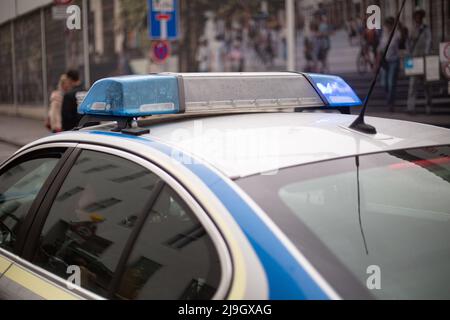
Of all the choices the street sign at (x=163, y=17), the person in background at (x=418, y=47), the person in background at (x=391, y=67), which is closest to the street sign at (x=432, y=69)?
the person in background at (x=418, y=47)

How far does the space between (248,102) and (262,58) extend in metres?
12.3

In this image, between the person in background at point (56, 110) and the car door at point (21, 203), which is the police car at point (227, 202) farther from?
the person in background at point (56, 110)

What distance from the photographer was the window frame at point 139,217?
5.26ft

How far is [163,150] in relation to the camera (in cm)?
200

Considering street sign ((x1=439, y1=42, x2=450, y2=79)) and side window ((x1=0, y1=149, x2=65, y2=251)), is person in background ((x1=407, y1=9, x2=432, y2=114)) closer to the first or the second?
street sign ((x1=439, y1=42, x2=450, y2=79))

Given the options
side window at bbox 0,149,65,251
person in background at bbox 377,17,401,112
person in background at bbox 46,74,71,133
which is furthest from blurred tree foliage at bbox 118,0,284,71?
side window at bbox 0,149,65,251

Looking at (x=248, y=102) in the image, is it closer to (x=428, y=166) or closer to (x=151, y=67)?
(x=428, y=166)

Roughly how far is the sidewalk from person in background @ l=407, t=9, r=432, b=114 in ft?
27.9

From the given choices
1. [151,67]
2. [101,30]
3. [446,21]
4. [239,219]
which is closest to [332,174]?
[239,219]

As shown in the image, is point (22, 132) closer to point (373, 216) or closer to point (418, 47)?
point (418, 47)

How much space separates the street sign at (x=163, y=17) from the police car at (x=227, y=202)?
796 centimetres

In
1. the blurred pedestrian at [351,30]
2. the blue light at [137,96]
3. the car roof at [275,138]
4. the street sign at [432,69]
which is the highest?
the blurred pedestrian at [351,30]

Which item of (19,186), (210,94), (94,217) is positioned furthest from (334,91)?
(19,186)

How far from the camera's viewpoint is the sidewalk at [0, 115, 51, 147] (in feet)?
53.1
